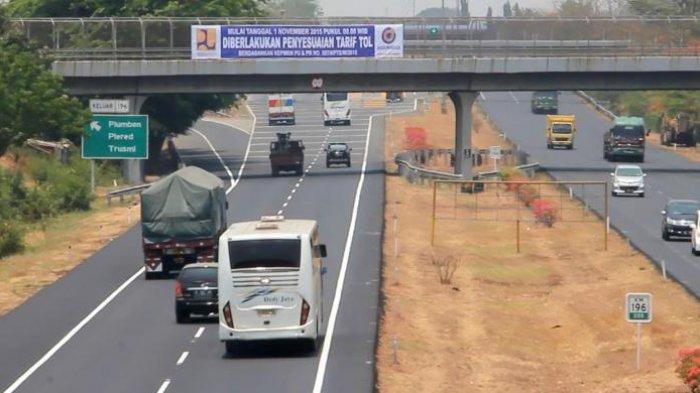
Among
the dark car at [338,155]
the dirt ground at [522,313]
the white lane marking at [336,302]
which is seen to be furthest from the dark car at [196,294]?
the dark car at [338,155]

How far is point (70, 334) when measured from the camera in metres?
40.8

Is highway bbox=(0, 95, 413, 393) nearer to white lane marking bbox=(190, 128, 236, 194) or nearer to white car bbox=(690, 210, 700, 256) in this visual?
white car bbox=(690, 210, 700, 256)

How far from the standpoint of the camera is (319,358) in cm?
3653

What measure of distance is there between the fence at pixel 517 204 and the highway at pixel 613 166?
3.15ft

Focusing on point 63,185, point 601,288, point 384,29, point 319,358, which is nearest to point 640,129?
point 384,29

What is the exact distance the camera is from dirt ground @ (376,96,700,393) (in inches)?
1478

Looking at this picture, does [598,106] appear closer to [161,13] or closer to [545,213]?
[161,13]

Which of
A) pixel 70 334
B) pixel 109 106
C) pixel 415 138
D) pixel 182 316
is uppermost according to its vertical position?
pixel 109 106

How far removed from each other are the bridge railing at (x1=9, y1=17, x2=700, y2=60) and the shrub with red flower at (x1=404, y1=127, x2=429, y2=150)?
1068 inches

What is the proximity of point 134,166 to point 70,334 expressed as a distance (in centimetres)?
4533

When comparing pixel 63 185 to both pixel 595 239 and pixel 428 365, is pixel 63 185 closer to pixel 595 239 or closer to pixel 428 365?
pixel 595 239

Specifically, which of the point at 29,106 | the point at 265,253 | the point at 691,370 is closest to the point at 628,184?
the point at 29,106

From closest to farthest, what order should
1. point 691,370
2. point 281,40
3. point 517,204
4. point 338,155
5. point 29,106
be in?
point 691,370
point 29,106
point 517,204
point 281,40
point 338,155

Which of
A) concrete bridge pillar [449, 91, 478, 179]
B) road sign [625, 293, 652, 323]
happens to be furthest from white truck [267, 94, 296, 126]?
road sign [625, 293, 652, 323]
